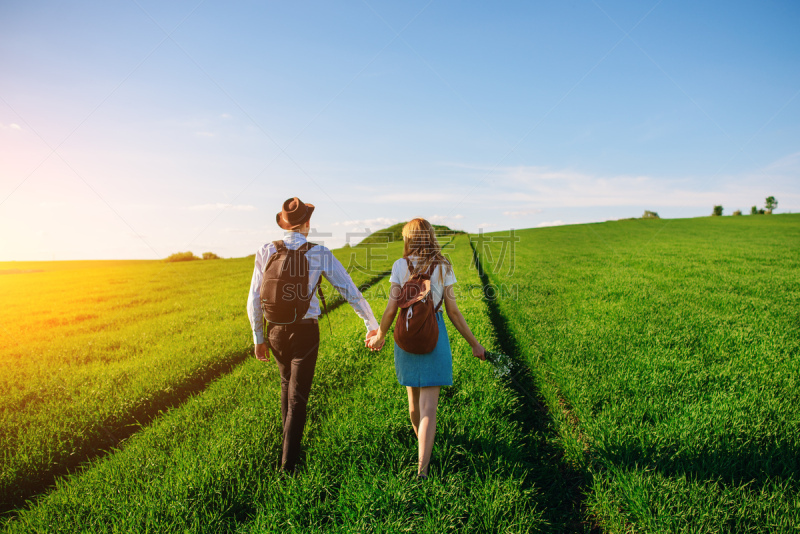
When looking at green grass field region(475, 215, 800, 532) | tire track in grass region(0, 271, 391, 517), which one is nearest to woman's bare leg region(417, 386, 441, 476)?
green grass field region(475, 215, 800, 532)

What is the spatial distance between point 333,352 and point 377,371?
1143 mm

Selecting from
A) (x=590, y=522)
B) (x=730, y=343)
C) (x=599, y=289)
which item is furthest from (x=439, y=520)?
(x=599, y=289)

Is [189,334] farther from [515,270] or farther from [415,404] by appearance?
[515,270]

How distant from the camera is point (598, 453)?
3598mm

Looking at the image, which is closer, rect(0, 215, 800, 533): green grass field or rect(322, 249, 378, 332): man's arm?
rect(0, 215, 800, 533): green grass field

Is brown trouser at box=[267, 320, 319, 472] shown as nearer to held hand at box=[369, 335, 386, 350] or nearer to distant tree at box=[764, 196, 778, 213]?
held hand at box=[369, 335, 386, 350]

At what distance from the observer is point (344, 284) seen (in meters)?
3.54

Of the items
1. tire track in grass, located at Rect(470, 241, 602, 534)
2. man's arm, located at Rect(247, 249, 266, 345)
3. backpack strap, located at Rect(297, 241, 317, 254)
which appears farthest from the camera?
man's arm, located at Rect(247, 249, 266, 345)

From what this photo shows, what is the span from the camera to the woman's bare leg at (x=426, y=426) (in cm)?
318

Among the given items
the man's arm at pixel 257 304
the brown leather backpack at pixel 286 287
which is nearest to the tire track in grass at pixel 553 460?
the brown leather backpack at pixel 286 287

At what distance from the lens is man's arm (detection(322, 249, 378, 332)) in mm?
3490

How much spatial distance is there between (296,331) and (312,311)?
24 cm

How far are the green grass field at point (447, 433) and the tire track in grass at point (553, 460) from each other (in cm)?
2

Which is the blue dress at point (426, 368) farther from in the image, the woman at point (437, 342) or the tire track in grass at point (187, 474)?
the tire track in grass at point (187, 474)
